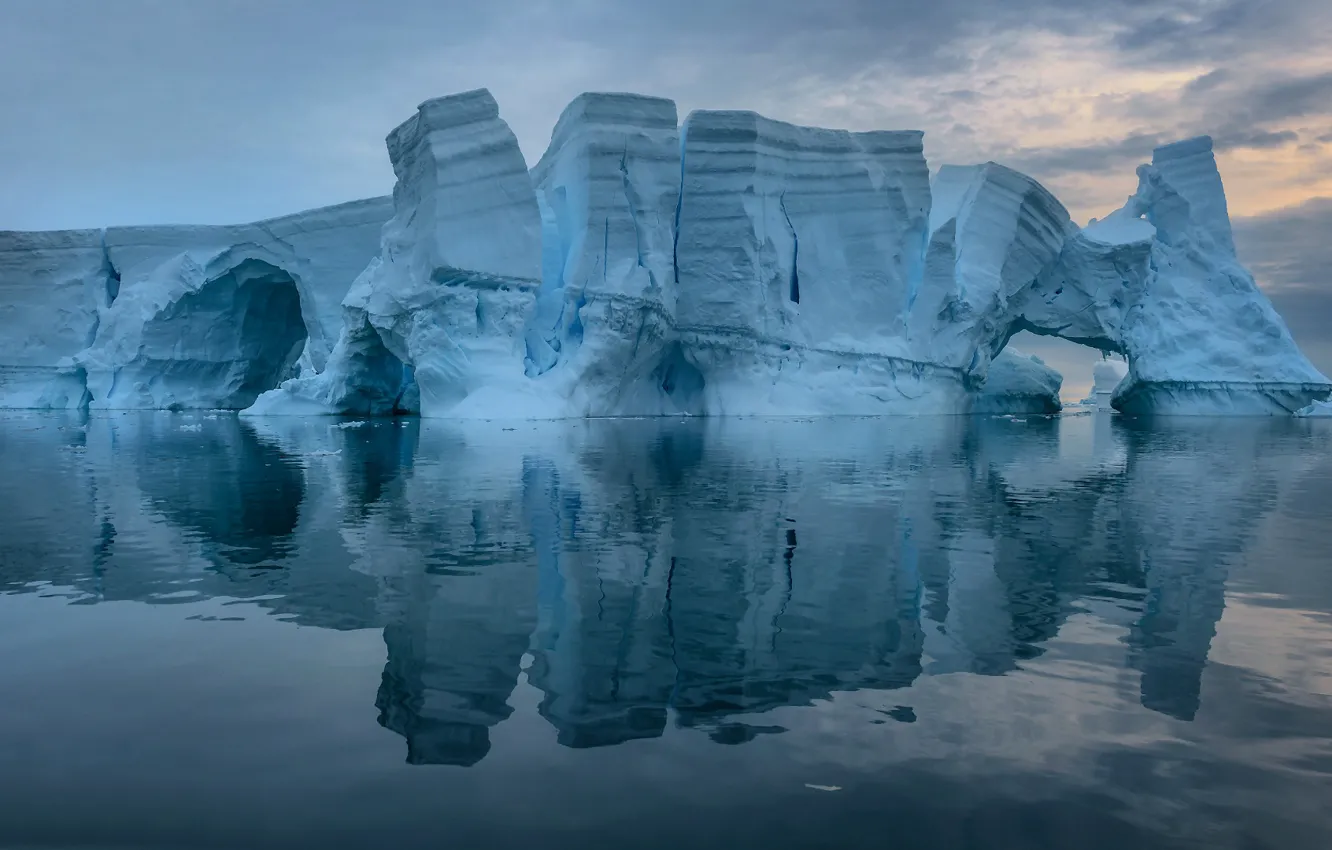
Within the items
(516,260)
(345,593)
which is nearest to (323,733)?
(345,593)

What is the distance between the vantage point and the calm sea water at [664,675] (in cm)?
198

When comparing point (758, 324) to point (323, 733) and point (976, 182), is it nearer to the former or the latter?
point (976, 182)

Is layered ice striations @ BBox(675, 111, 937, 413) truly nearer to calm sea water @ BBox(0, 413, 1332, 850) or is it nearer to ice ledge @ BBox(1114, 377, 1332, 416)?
ice ledge @ BBox(1114, 377, 1332, 416)

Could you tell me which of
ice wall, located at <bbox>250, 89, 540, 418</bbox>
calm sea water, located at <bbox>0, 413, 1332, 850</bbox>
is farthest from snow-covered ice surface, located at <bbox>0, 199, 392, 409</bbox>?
calm sea water, located at <bbox>0, 413, 1332, 850</bbox>

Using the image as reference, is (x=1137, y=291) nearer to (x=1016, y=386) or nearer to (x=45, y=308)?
(x=1016, y=386)

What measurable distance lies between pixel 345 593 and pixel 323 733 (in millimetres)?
1651

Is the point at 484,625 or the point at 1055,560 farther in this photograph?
the point at 1055,560

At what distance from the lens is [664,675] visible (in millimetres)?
2902

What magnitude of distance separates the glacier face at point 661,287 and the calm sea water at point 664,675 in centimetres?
1474

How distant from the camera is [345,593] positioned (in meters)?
3.99

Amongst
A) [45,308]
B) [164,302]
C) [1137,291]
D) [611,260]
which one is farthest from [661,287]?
[45,308]

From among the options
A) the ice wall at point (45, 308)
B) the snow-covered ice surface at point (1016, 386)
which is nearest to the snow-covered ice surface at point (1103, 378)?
the snow-covered ice surface at point (1016, 386)

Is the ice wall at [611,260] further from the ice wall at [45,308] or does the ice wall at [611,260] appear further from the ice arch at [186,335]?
the ice wall at [45,308]

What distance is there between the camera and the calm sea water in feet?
6.48
